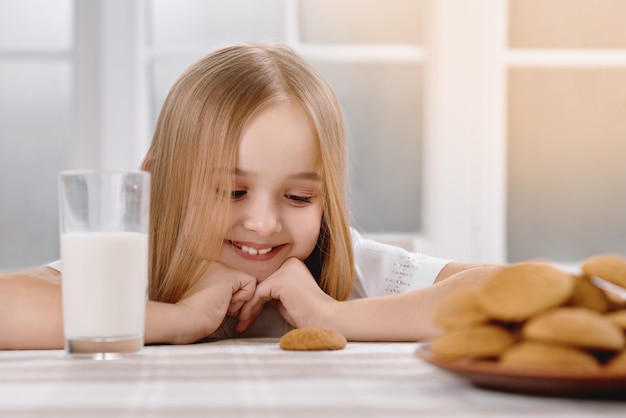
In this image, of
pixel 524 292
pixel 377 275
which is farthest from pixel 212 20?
pixel 524 292

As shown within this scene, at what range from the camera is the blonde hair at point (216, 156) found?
4.75 ft

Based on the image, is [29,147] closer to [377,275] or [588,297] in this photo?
[377,275]

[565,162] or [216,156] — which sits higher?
[216,156]

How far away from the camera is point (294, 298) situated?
4.36 feet

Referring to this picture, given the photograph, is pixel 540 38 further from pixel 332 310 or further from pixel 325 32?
pixel 332 310

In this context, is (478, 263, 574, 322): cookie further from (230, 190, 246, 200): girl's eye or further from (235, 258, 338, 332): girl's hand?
(230, 190, 246, 200): girl's eye

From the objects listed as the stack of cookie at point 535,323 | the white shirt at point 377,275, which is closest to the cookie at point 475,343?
the stack of cookie at point 535,323

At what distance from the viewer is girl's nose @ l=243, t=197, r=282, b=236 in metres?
1.40

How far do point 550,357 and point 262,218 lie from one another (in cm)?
82

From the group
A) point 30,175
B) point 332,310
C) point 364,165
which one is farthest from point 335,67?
point 332,310

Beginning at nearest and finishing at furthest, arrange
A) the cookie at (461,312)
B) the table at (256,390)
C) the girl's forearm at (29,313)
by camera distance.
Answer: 1. the table at (256,390)
2. the cookie at (461,312)
3. the girl's forearm at (29,313)

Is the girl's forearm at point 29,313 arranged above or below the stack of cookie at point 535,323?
below

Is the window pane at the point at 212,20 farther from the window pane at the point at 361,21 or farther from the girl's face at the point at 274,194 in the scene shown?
the girl's face at the point at 274,194

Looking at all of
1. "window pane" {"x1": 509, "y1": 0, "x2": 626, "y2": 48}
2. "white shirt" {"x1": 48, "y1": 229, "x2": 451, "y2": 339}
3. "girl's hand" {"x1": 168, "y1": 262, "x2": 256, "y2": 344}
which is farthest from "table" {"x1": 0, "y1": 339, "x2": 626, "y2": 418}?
"window pane" {"x1": 509, "y1": 0, "x2": 626, "y2": 48}
